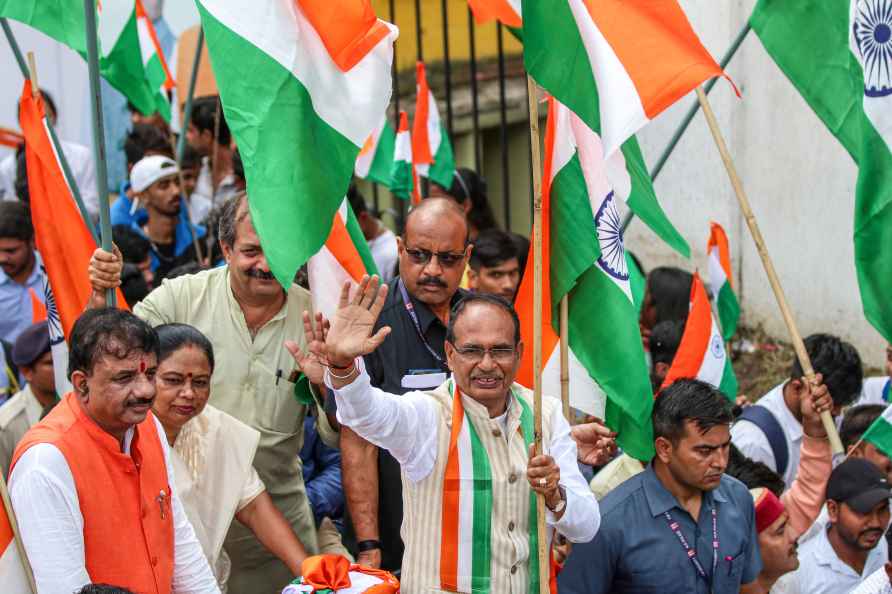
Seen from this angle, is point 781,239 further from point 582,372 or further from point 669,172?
point 582,372

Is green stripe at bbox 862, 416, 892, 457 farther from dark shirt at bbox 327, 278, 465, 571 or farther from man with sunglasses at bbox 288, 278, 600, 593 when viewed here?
dark shirt at bbox 327, 278, 465, 571

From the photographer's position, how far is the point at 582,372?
16.2 feet

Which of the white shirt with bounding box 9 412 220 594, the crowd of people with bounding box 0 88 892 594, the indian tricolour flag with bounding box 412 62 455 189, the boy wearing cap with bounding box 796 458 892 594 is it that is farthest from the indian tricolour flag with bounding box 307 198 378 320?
the indian tricolour flag with bounding box 412 62 455 189

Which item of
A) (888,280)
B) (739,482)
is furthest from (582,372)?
(888,280)

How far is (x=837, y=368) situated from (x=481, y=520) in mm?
2507

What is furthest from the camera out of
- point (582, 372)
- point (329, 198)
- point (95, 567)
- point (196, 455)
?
point (582, 372)

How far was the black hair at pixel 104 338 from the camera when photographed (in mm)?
3893

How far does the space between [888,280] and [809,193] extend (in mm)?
3774

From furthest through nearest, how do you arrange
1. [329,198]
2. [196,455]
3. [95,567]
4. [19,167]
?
1. [19,167]
2. [196,455]
3. [329,198]
4. [95,567]

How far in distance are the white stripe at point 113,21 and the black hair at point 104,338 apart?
2617 millimetres

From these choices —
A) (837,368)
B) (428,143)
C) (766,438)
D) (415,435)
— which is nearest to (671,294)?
(837,368)

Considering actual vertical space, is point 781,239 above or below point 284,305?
above

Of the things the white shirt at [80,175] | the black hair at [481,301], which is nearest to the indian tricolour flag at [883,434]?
the black hair at [481,301]

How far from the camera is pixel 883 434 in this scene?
4711 millimetres
